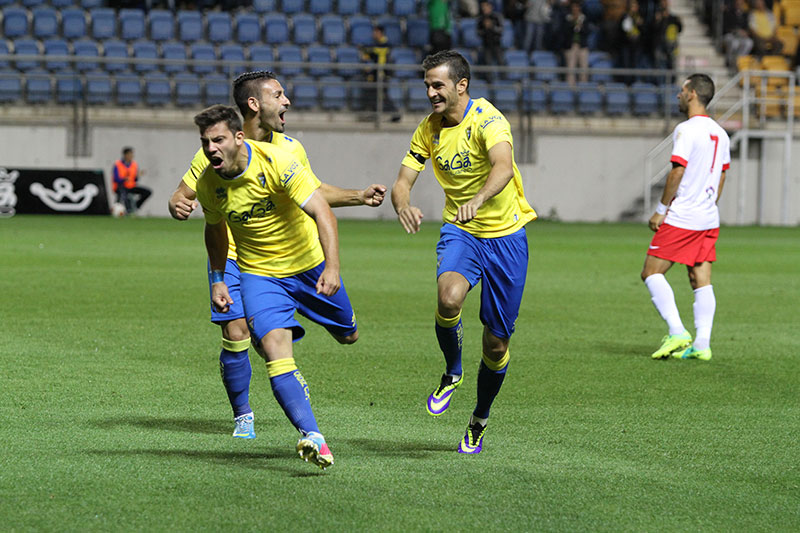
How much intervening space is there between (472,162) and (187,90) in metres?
22.8

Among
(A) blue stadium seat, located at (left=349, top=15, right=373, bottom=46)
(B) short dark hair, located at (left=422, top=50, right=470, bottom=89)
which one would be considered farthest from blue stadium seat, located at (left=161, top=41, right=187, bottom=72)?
(B) short dark hair, located at (left=422, top=50, right=470, bottom=89)

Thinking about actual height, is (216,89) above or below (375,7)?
below

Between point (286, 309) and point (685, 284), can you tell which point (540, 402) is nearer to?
point (286, 309)

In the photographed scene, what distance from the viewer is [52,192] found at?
26.9 meters

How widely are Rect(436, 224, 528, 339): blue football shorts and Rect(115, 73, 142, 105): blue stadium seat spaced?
23033 mm

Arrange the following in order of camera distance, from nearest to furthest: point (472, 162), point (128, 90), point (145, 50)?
point (472, 162), point (128, 90), point (145, 50)

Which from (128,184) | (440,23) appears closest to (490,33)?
(440,23)

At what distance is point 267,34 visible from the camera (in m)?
29.9

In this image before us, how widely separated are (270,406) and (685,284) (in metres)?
9.52

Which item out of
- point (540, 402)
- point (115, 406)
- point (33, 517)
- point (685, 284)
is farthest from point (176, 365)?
point (685, 284)

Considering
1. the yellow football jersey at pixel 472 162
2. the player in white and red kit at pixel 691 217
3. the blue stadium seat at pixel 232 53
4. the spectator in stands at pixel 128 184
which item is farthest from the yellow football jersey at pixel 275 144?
the blue stadium seat at pixel 232 53

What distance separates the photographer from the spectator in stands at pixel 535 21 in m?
30.2

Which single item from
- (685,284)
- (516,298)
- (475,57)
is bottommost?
(685,284)

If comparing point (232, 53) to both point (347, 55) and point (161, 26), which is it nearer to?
point (161, 26)
